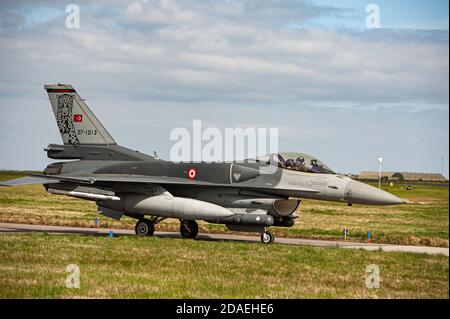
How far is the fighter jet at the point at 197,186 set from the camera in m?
20.6

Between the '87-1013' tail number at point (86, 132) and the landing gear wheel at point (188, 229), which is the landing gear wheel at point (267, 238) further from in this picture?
the '87-1013' tail number at point (86, 132)

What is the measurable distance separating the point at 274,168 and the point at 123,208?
5.26 m

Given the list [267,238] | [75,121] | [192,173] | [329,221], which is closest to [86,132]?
[75,121]

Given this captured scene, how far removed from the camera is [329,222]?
31766 mm

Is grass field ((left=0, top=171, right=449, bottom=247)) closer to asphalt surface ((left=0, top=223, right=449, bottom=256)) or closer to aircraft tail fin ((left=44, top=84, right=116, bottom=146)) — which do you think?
asphalt surface ((left=0, top=223, right=449, bottom=256))

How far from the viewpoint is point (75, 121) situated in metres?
24.6

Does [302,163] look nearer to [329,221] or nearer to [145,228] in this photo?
[145,228]

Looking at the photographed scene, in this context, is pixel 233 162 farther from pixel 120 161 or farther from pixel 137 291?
pixel 137 291

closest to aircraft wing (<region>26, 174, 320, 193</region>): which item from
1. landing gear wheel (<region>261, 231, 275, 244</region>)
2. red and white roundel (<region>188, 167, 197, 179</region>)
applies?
red and white roundel (<region>188, 167, 197, 179</region>)

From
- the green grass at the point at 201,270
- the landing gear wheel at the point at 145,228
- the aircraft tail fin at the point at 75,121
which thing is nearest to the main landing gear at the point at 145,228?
the landing gear wheel at the point at 145,228

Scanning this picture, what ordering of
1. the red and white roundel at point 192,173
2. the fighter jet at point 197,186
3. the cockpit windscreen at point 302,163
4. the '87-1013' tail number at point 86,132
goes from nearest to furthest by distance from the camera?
the fighter jet at point 197,186 < the cockpit windscreen at point 302,163 < the red and white roundel at point 192,173 < the '87-1013' tail number at point 86,132

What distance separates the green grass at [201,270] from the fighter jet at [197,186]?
171 cm

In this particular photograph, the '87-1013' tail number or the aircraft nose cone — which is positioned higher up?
the '87-1013' tail number

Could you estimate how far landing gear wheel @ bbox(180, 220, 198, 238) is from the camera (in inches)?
906
